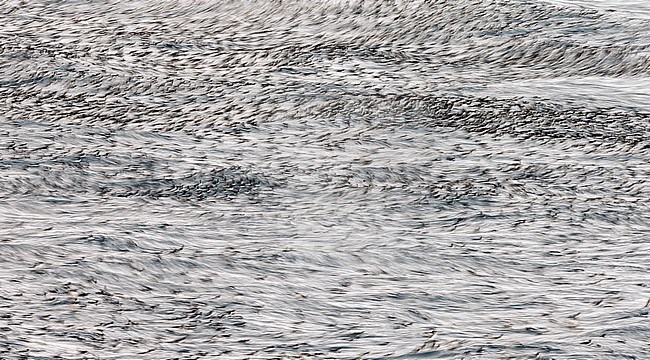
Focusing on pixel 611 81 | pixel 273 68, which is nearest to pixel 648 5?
pixel 611 81

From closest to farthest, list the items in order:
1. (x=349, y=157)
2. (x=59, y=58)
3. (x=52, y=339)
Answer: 1. (x=52, y=339)
2. (x=349, y=157)
3. (x=59, y=58)

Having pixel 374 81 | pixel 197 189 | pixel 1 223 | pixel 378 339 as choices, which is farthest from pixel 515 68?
pixel 1 223

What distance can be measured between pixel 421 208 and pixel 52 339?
2115 millimetres

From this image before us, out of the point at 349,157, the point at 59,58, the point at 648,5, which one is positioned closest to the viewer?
the point at 349,157

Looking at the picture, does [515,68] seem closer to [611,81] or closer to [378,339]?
[611,81]

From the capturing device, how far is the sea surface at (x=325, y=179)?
13.5ft

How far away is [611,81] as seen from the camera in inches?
254

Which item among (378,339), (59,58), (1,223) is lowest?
(378,339)

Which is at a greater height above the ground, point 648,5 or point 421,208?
point 648,5

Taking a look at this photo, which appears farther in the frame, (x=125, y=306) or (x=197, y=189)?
(x=197, y=189)

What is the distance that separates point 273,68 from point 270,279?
102 inches

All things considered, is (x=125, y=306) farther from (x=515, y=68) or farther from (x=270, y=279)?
(x=515, y=68)

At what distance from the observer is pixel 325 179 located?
539 cm

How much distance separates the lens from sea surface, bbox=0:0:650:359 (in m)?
4.10
